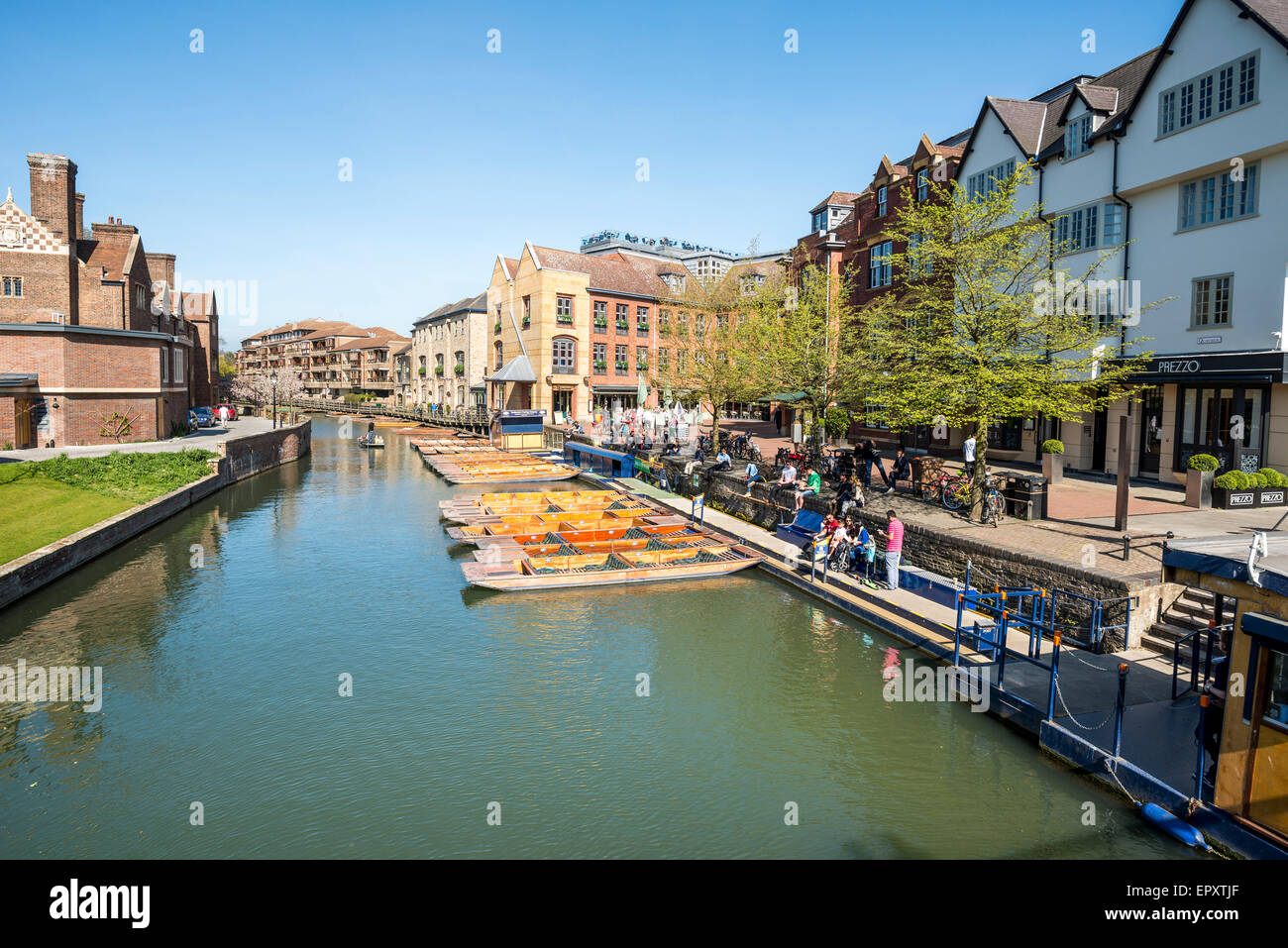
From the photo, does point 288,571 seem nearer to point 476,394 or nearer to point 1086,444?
point 1086,444

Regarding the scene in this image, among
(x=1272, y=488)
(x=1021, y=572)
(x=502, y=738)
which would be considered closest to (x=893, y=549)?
(x=1021, y=572)

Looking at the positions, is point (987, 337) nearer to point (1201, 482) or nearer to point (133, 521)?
point (1201, 482)

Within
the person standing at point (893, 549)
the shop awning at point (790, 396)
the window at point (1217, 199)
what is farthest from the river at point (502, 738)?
the window at point (1217, 199)

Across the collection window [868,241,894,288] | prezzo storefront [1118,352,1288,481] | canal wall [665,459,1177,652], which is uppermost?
window [868,241,894,288]

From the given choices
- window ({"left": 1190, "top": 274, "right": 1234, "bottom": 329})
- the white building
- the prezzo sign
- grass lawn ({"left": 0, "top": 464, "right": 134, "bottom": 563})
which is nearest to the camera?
the white building

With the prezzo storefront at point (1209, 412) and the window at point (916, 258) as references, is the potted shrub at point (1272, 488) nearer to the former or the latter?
the prezzo storefront at point (1209, 412)

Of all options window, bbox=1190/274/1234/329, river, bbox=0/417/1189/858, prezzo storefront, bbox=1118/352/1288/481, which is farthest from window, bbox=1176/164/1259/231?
Answer: river, bbox=0/417/1189/858

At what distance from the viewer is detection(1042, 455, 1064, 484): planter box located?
24.7 meters

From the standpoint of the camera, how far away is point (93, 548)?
2292cm

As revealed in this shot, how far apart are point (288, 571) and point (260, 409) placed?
83198 millimetres

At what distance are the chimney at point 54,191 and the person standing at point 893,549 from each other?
142ft

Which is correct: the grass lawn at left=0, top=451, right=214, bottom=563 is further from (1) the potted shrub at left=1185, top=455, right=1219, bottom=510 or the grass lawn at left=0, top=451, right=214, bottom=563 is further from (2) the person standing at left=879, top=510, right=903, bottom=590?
(1) the potted shrub at left=1185, top=455, right=1219, bottom=510

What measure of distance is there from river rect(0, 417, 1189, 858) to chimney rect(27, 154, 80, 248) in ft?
92.8

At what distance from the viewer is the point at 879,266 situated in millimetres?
37781
